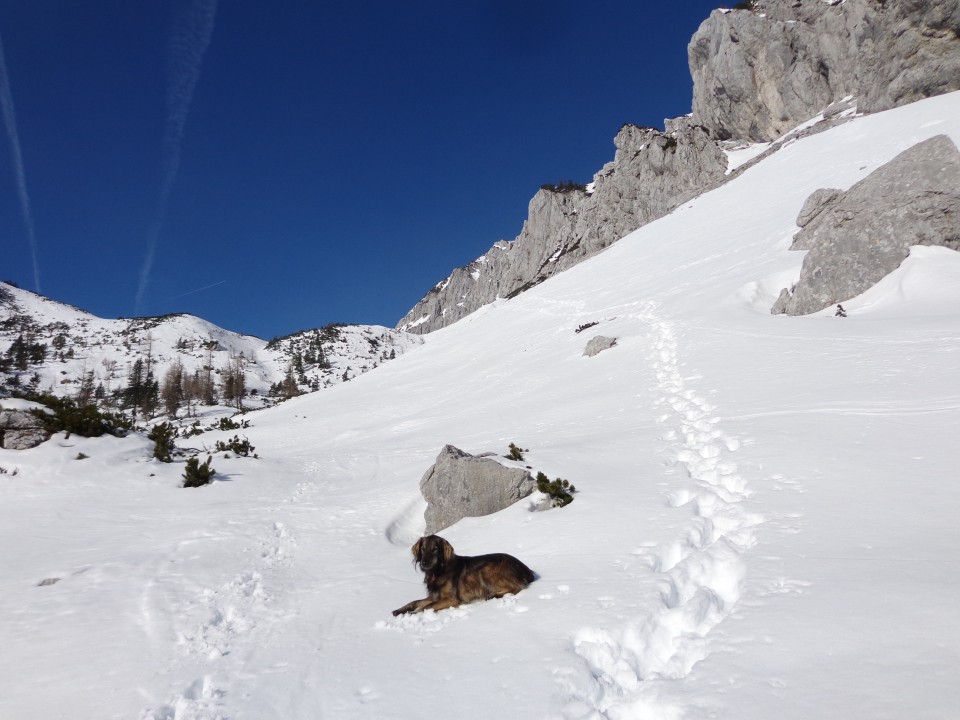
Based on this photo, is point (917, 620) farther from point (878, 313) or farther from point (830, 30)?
point (830, 30)

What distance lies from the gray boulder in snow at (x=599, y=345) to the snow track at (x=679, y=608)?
11129 millimetres

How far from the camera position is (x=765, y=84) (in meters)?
69.9

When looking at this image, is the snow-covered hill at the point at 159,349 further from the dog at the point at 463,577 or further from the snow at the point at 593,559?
the dog at the point at 463,577

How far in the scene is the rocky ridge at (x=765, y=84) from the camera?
42000 millimetres

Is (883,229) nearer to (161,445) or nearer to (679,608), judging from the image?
(679,608)

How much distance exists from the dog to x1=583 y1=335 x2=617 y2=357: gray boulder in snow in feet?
45.7

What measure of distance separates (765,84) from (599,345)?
7631cm

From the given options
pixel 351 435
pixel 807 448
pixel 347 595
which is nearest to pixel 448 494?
pixel 347 595

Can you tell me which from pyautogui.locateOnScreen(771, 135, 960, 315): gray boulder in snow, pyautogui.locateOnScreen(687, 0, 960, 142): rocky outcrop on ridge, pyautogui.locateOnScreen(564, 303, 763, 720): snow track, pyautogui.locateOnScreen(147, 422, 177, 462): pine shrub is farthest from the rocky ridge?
pyautogui.locateOnScreen(147, 422, 177, 462): pine shrub

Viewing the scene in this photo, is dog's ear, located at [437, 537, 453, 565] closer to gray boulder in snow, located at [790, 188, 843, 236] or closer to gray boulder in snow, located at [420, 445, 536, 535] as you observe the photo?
gray boulder in snow, located at [420, 445, 536, 535]

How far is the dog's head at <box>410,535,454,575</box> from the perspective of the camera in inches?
193

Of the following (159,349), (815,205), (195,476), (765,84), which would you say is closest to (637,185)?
(765,84)

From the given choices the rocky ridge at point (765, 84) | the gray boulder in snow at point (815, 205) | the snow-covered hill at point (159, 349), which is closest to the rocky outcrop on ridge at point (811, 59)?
the rocky ridge at point (765, 84)

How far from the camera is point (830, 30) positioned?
60.9 metres
